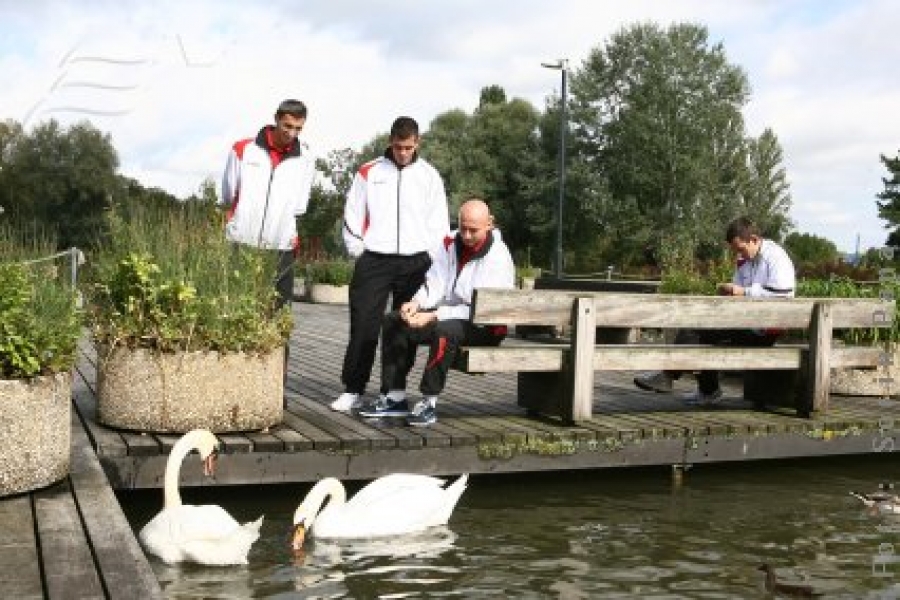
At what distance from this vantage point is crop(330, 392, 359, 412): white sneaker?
312 inches

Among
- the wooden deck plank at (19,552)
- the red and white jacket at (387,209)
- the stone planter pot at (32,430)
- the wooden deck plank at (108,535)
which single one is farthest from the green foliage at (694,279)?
the wooden deck plank at (19,552)

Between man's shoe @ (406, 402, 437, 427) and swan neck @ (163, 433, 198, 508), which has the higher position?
man's shoe @ (406, 402, 437, 427)

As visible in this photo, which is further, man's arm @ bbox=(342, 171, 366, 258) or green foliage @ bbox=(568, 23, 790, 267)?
green foliage @ bbox=(568, 23, 790, 267)

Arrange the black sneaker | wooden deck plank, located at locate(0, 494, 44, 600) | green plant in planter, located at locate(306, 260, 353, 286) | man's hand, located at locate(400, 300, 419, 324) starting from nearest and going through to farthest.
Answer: wooden deck plank, located at locate(0, 494, 44, 600) < man's hand, located at locate(400, 300, 419, 324) < the black sneaker < green plant in planter, located at locate(306, 260, 353, 286)

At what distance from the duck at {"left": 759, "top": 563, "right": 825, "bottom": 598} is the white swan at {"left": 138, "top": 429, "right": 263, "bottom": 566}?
2469 millimetres

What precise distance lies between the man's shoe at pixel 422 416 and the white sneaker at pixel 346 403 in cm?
65

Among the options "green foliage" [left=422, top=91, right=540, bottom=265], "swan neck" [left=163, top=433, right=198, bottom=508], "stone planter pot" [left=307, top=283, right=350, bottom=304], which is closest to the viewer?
"swan neck" [left=163, top=433, right=198, bottom=508]

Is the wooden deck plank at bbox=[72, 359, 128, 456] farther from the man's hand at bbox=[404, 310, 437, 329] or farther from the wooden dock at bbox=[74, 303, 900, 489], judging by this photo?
the man's hand at bbox=[404, 310, 437, 329]

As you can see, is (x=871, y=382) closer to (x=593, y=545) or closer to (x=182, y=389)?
(x=593, y=545)

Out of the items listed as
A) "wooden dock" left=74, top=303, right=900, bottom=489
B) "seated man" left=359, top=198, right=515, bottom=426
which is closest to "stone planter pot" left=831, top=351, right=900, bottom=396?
"wooden dock" left=74, top=303, right=900, bottom=489

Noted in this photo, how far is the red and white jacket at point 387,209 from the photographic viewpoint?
755cm

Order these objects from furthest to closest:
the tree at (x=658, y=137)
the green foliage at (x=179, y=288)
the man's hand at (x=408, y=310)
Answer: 1. the tree at (x=658, y=137)
2. the man's hand at (x=408, y=310)
3. the green foliage at (x=179, y=288)

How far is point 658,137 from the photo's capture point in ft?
182

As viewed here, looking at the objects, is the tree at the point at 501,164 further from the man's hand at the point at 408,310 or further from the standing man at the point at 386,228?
the man's hand at the point at 408,310
